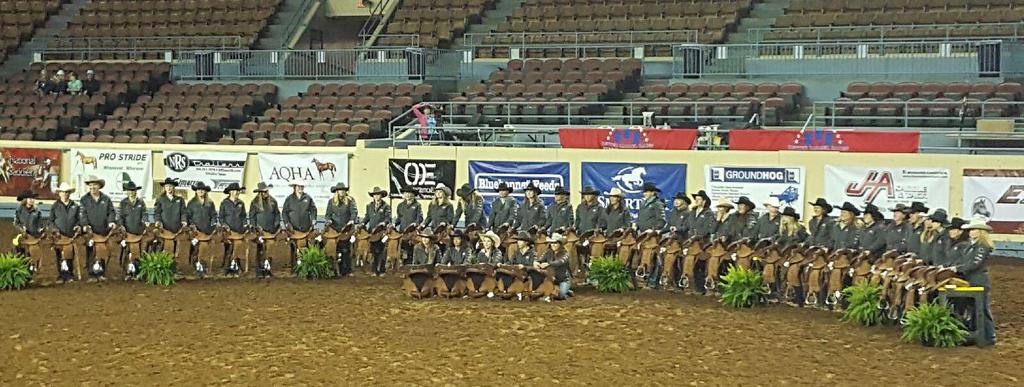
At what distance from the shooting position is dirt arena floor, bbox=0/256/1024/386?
12195 mm

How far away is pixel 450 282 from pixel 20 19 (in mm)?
25975

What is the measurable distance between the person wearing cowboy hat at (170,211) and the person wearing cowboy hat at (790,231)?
9341 millimetres

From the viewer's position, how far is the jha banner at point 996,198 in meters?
20.3

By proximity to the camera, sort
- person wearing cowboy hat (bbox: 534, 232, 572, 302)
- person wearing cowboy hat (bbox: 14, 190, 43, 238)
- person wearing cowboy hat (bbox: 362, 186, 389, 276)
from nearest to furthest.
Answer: person wearing cowboy hat (bbox: 534, 232, 572, 302)
person wearing cowboy hat (bbox: 14, 190, 43, 238)
person wearing cowboy hat (bbox: 362, 186, 389, 276)

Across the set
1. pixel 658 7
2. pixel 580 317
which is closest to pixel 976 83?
pixel 658 7

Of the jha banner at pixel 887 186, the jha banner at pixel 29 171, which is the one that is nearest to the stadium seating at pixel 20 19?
the jha banner at pixel 29 171

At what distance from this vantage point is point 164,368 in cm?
1264

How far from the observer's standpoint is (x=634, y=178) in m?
22.6

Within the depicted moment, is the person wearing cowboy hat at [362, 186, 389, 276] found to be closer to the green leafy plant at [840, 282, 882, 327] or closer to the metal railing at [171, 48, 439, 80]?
the green leafy plant at [840, 282, 882, 327]

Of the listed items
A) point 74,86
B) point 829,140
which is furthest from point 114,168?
point 829,140

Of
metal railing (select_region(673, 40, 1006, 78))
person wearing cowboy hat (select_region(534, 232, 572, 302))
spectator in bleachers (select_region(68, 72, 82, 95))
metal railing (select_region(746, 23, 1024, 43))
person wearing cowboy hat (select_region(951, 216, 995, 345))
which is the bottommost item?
person wearing cowboy hat (select_region(534, 232, 572, 302))

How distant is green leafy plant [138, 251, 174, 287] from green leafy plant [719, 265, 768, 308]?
329 inches

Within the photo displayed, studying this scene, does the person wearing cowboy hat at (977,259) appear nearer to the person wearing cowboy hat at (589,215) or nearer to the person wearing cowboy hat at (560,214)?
the person wearing cowboy hat at (589,215)

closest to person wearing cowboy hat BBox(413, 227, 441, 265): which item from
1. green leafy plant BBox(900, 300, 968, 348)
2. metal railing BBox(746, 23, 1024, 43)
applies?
green leafy plant BBox(900, 300, 968, 348)
